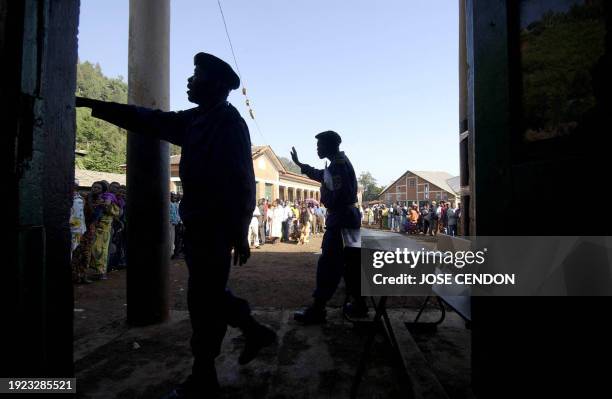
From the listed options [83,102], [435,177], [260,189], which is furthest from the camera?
[435,177]

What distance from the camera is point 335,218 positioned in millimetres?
3420

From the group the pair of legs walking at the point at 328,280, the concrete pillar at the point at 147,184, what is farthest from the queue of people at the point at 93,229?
the pair of legs walking at the point at 328,280

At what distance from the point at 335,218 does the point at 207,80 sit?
1.95 meters

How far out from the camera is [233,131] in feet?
6.28

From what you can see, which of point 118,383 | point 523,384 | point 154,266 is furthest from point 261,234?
point 523,384

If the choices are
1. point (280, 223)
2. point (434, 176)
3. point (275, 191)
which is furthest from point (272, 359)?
point (434, 176)

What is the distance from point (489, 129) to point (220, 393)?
212 centimetres

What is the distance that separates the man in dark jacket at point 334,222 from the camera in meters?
3.24

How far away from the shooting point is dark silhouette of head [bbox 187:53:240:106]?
2031 millimetres

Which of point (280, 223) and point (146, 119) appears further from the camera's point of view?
point (280, 223)

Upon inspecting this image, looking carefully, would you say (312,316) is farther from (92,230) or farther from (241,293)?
(92,230)

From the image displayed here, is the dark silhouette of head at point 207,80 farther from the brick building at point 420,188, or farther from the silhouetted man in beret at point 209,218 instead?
the brick building at point 420,188

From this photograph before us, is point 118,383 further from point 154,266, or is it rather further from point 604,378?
point 604,378

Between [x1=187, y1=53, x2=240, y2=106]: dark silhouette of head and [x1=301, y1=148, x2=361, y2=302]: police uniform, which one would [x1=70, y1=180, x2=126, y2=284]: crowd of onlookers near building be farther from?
[x1=187, y1=53, x2=240, y2=106]: dark silhouette of head
